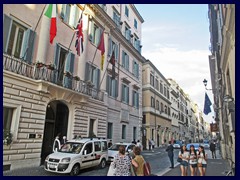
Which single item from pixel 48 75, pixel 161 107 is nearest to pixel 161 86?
pixel 161 107

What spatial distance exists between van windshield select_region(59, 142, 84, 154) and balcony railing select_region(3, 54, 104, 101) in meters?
3.97

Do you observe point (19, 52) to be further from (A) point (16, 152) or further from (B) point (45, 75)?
(A) point (16, 152)

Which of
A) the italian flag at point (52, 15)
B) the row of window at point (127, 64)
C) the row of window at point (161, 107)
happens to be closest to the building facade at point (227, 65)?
the italian flag at point (52, 15)

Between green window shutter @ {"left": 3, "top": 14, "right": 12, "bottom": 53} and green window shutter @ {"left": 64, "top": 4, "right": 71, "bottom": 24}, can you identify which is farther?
green window shutter @ {"left": 64, "top": 4, "right": 71, "bottom": 24}

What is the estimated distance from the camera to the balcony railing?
1066cm

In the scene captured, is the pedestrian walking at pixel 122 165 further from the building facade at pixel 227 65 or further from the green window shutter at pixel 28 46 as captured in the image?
the green window shutter at pixel 28 46

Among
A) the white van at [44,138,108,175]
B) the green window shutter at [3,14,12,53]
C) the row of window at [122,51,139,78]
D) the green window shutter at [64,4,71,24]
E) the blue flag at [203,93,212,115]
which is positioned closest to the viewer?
the white van at [44,138,108,175]

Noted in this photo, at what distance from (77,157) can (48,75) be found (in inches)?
207

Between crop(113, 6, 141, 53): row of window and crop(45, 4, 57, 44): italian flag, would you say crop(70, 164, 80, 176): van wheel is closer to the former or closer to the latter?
crop(45, 4, 57, 44): italian flag

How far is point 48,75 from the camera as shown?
41.1 feet

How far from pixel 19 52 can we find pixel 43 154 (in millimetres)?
6592

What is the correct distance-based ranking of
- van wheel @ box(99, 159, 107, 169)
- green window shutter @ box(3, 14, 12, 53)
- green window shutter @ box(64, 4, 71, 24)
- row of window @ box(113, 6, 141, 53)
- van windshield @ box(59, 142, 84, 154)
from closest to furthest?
1. van windshield @ box(59, 142, 84, 154)
2. green window shutter @ box(3, 14, 12, 53)
3. van wheel @ box(99, 159, 107, 169)
4. green window shutter @ box(64, 4, 71, 24)
5. row of window @ box(113, 6, 141, 53)

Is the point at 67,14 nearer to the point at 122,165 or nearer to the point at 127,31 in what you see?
the point at 127,31

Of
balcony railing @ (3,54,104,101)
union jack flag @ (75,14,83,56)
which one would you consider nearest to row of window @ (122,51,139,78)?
balcony railing @ (3,54,104,101)
